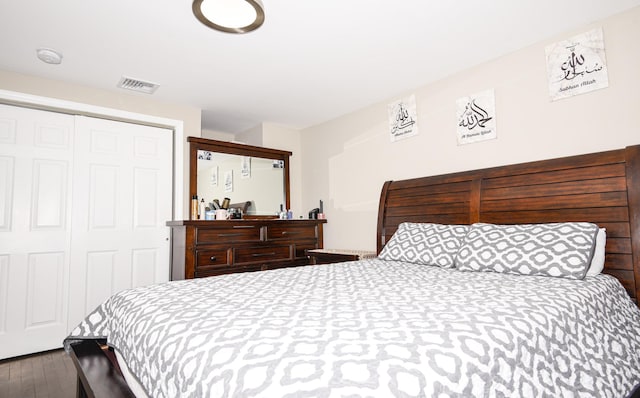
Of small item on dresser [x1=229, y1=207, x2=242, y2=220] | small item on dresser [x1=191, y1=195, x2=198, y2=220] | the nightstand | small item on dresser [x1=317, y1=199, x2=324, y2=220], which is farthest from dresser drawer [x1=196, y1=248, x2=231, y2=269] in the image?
small item on dresser [x1=317, y1=199, x2=324, y2=220]

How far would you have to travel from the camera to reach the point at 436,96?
10.4 feet

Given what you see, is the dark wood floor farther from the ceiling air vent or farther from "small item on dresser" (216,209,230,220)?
the ceiling air vent

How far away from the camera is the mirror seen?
12.4 feet

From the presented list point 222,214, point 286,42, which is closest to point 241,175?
point 222,214

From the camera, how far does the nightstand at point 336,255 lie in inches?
129

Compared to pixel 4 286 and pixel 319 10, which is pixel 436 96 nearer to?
pixel 319 10

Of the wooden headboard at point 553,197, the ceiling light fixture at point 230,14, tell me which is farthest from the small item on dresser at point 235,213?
the ceiling light fixture at point 230,14

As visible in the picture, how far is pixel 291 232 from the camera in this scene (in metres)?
3.97

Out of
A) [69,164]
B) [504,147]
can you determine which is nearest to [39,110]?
[69,164]

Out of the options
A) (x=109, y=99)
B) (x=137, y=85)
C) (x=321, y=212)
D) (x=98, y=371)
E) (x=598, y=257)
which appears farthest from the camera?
(x=321, y=212)

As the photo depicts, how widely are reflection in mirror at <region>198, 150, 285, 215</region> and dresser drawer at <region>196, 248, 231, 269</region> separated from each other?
0.71 metres

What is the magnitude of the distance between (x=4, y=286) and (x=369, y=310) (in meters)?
3.19

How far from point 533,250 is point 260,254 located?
2542 mm

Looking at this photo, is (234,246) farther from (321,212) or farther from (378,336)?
(378,336)
